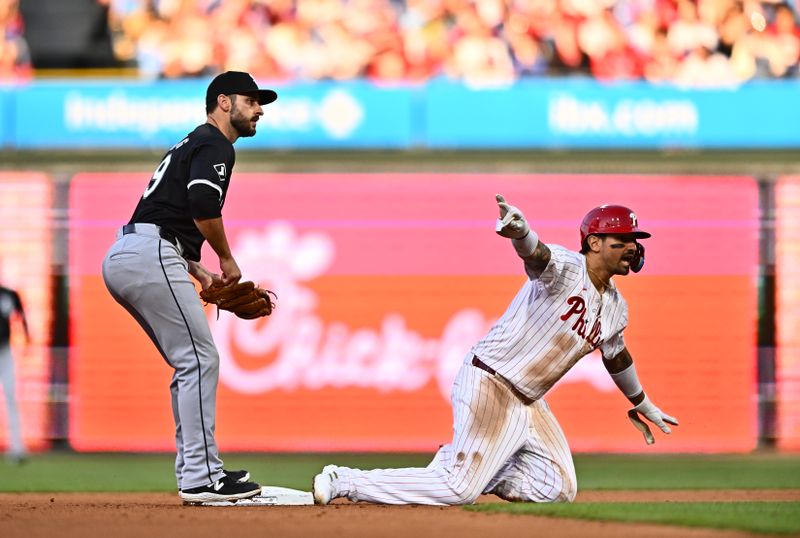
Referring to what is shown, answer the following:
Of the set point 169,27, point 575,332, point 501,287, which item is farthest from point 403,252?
point 575,332

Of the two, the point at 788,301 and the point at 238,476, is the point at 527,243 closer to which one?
the point at 238,476

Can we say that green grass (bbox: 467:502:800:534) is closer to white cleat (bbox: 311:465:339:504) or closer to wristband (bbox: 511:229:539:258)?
white cleat (bbox: 311:465:339:504)

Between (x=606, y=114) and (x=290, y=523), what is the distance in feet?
28.5

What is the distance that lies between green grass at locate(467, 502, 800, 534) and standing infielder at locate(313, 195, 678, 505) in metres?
0.28

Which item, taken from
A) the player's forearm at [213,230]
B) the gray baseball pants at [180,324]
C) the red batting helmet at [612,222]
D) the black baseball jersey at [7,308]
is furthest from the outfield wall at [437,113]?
the player's forearm at [213,230]

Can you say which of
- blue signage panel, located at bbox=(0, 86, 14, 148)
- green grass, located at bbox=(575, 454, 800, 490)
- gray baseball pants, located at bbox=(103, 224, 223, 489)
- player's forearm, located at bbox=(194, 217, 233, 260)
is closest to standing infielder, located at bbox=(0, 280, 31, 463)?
blue signage panel, located at bbox=(0, 86, 14, 148)

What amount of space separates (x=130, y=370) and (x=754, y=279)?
669 cm

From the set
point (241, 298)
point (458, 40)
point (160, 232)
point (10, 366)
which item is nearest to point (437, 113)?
point (458, 40)

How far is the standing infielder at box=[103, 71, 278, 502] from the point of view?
6660mm

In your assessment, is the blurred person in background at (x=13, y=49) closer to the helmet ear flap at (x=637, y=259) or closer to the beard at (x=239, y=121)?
the beard at (x=239, y=121)

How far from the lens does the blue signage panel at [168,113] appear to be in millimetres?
14039

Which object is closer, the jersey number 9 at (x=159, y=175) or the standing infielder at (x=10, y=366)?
the jersey number 9 at (x=159, y=175)

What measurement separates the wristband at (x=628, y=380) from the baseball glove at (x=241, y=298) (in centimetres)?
191

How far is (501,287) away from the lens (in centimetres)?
1452
